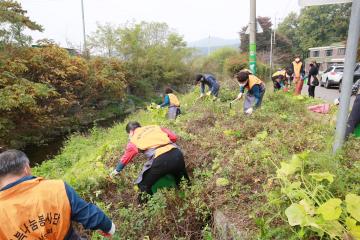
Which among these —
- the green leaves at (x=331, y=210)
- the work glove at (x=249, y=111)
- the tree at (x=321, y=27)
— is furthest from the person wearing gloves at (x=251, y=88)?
the tree at (x=321, y=27)

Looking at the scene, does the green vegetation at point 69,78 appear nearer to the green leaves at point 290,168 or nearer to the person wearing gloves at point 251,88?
the person wearing gloves at point 251,88

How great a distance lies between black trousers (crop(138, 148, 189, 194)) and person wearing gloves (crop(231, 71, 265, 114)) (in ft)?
9.68

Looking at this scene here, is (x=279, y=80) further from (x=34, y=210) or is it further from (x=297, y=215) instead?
(x=34, y=210)

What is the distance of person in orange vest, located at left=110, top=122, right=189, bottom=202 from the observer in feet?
13.4

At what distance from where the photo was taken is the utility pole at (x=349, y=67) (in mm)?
2463

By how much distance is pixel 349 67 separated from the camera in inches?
102

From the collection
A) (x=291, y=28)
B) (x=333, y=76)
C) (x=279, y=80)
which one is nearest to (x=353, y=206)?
(x=279, y=80)

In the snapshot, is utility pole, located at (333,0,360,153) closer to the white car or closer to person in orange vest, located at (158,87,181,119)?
person in orange vest, located at (158,87,181,119)

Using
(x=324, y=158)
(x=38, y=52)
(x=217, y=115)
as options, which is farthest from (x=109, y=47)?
(x=324, y=158)

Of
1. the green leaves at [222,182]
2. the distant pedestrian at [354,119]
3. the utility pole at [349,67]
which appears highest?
the utility pole at [349,67]

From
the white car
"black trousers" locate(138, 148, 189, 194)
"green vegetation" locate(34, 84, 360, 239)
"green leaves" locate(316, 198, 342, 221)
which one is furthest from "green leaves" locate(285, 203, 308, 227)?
the white car

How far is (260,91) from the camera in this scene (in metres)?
6.84

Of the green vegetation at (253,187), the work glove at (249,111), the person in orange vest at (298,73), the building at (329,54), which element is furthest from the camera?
the building at (329,54)

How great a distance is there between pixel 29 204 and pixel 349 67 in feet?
9.42
